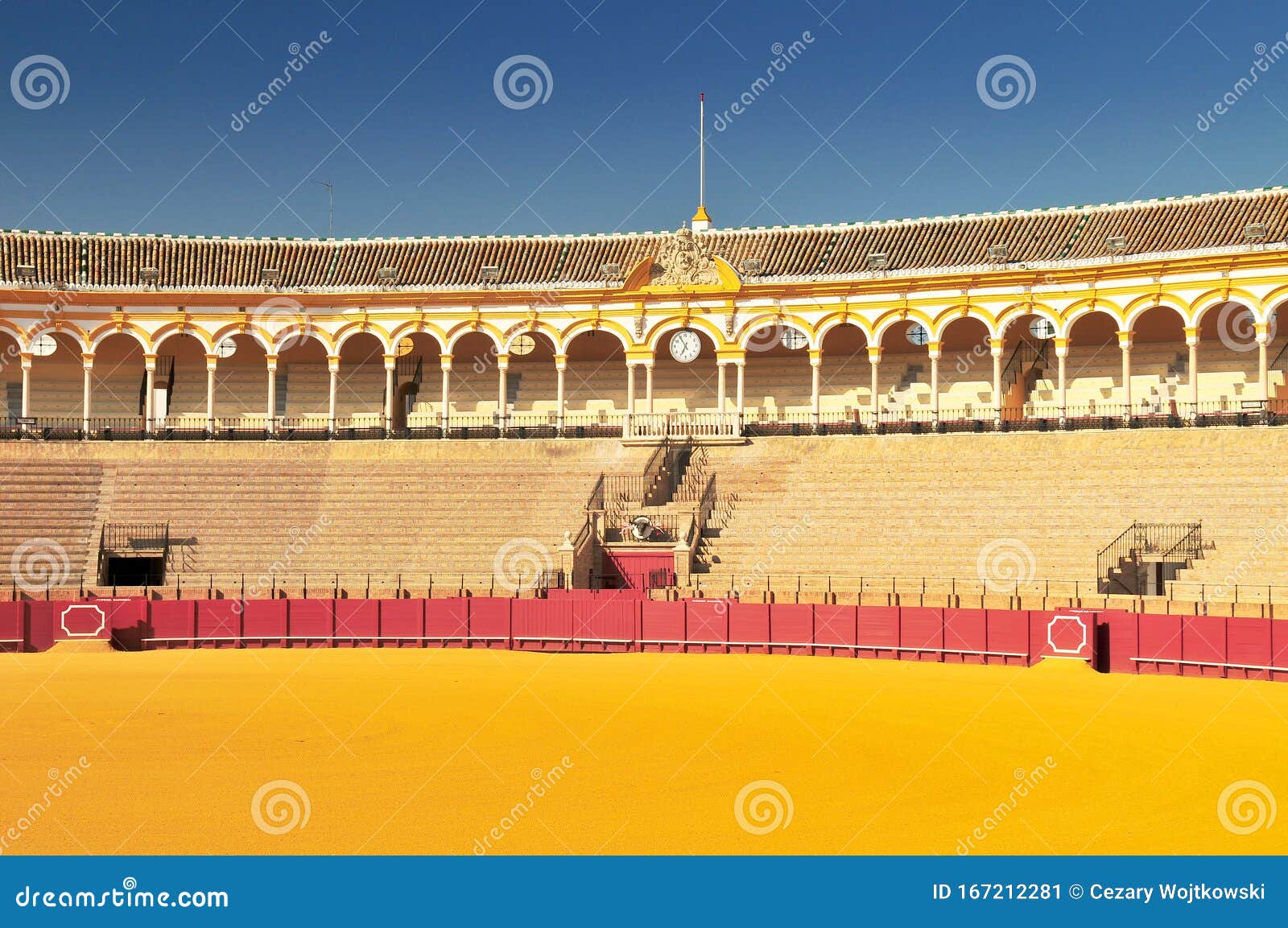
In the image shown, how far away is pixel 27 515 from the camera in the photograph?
35.3m

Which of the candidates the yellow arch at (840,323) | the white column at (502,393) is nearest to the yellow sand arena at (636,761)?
the yellow arch at (840,323)

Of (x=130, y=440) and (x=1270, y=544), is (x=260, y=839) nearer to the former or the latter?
(x=1270, y=544)

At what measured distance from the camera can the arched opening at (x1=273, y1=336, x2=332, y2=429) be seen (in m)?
44.4

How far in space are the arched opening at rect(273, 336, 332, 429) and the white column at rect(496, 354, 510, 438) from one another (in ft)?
13.9

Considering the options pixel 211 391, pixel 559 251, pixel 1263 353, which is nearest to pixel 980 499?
pixel 1263 353

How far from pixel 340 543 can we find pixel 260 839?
22632mm

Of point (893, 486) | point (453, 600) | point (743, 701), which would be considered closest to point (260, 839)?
point (743, 701)

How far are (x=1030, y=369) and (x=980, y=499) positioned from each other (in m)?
9.42

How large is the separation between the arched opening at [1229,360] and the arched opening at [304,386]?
25.0 metres

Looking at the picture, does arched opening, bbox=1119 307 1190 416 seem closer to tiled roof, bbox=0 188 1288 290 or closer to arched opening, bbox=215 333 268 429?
tiled roof, bbox=0 188 1288 290

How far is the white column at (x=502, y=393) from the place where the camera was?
41.7 m

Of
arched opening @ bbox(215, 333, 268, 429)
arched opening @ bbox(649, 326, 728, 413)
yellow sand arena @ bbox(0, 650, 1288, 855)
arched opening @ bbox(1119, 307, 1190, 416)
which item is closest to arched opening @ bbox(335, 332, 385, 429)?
arched opening @ bbox(215, 333, 268, 429)

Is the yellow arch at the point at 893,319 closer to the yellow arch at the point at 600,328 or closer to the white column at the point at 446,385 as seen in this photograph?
the yellow arch at the point at 600,328

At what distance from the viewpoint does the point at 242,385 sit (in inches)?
1784
